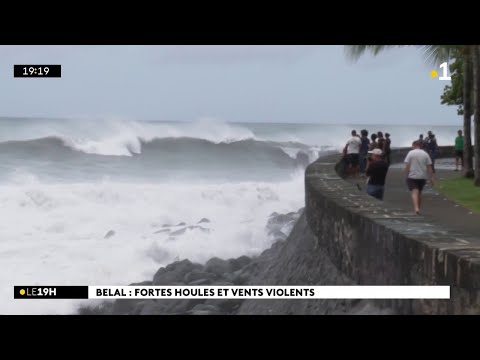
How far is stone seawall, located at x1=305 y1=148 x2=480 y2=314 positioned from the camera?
378 cm

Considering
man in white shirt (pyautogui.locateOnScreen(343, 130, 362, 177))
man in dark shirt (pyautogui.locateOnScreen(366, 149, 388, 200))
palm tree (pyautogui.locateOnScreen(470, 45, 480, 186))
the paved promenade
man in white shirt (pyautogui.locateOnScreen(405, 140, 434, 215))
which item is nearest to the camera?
man in white shirt (pyautogui.locateOnScreen(405, 140, 434, 215))

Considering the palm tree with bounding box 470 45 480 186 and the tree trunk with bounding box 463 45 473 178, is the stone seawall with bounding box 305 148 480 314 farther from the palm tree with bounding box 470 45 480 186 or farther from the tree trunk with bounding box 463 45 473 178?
the tree trunk with bounding box 463 45 473 178

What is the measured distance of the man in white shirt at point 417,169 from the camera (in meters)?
8.89

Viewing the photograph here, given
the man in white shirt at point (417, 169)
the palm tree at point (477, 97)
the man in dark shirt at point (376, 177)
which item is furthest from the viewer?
the palm tree at point (477, 97)

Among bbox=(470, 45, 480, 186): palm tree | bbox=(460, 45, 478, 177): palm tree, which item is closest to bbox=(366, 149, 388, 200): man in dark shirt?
bbox=(470, 45, 480, 186): palm tree

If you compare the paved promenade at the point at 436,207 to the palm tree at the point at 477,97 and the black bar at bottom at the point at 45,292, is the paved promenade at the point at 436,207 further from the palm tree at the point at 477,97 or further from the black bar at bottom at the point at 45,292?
the black bar at bottom at the point at 45,292

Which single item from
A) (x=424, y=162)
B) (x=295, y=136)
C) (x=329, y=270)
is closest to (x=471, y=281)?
(x=329, y=270)
